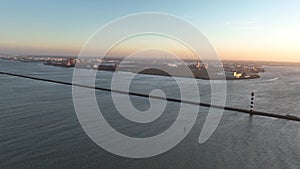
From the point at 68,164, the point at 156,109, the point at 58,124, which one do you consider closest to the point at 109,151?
the point at 68,164

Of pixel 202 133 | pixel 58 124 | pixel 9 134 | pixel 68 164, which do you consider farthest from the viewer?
pixel 58 124

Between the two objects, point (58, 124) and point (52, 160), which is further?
point (58, 124)

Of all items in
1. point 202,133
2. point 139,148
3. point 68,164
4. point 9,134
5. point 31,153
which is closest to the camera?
point 68,164

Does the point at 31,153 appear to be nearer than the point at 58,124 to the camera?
Yes

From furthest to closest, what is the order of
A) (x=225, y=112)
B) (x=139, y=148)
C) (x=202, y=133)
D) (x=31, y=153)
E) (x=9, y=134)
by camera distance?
(x=225, y=112) < (x=202, y=133) < (x=9, y=134) < (x=139, y=148) < (x=31, y=153)

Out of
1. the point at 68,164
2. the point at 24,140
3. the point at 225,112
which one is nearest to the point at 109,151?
the point at 68,164

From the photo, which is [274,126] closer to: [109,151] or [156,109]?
[156,109]

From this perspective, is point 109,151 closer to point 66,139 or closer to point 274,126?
point 66,139

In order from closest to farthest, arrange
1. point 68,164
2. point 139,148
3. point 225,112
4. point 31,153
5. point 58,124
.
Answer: point 68,164 < point 31,153 < point 139,148 < point 58,124 < point 225,112
